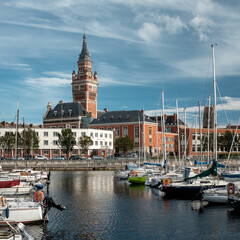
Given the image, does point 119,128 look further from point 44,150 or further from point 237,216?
point 237,216

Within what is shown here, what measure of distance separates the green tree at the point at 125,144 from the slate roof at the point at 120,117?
8.77m

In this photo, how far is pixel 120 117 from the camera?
134 meters

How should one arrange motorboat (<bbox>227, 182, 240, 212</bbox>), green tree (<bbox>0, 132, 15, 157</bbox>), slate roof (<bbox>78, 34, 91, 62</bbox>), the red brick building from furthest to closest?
slate roof (<bbox>78, 34, 91, 62</bbox>)
the red brick building
green tree (<bbox>0, 132, 15, 157</bbox>)
motorboat (<bbox>227, 182, 240, 212</bbox>)

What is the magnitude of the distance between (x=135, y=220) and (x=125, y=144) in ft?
300

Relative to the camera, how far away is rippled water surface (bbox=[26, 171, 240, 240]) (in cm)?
2762

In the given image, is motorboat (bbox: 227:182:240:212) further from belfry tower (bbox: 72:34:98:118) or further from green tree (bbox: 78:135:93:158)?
belfry tower (bbox: 72:34:98:118)

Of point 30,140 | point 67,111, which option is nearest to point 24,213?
point 30,140

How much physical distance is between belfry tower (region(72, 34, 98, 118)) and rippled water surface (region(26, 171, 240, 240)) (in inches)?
4138

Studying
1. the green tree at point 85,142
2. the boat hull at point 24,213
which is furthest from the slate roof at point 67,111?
the boat hull at point 24,213

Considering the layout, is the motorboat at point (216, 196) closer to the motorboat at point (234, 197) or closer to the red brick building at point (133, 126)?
the motorboat at point (234, 197)

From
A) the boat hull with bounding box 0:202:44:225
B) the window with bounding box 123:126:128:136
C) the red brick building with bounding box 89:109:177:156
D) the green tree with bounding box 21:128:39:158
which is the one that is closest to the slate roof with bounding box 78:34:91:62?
the red brick building with bounding box 89:109:177:156

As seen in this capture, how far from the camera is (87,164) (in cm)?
9750

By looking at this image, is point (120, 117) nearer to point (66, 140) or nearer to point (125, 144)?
point (125, 144)

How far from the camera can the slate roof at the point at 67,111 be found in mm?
140000
